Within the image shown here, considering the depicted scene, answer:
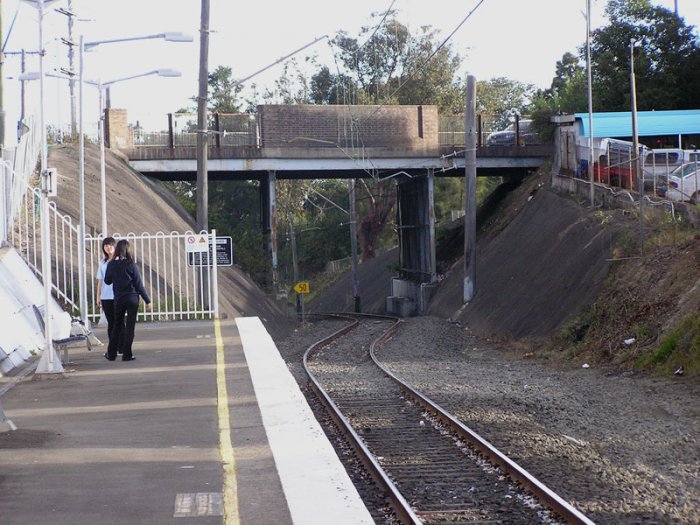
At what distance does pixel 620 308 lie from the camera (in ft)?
74.5

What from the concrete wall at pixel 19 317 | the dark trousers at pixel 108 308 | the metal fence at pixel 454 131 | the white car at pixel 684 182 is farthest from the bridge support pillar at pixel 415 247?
the dark trousers at pixel 108 308

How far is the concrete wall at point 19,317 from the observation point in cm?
1429

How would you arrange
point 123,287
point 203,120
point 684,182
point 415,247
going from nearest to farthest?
point 123,287 → point 203,120 → point 684,182 → point 415,247

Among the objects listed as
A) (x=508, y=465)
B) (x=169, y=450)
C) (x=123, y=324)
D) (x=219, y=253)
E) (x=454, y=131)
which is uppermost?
(x=454, y=131)

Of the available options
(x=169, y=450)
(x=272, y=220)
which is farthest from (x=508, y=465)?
(x=272, y=220)

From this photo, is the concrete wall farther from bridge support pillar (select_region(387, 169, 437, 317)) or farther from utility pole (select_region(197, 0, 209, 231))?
bridge support pillar (select_region(387, 169, 437, 317))

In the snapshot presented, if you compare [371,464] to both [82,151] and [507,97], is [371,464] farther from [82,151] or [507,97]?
[507,97]

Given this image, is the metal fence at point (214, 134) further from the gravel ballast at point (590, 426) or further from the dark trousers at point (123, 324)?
the dark trousers at point (123, 324)

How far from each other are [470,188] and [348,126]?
33.6ft

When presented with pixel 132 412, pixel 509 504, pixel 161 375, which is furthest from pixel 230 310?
pixel 509 504

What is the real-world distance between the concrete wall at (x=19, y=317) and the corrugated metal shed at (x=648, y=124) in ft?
89.2

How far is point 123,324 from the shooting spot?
15.1 m

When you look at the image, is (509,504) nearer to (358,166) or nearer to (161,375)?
(161,375)

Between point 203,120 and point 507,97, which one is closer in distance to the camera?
point 203,120
